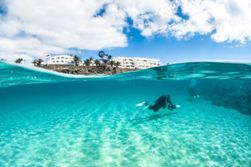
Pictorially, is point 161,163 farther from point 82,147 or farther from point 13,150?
point 13,150

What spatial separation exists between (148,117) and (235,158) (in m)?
7.22

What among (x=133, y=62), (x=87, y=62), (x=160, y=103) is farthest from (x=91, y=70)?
(x=133, y=62)

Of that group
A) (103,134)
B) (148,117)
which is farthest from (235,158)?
(148,117)

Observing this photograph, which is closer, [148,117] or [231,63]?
[148,117]

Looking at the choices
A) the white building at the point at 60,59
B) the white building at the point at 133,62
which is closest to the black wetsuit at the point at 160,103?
the white building at the point at 133,62

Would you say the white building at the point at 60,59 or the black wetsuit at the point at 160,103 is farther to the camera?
the white building at the point at 60,59

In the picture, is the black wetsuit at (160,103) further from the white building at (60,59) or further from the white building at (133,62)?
the white building at (60,59)

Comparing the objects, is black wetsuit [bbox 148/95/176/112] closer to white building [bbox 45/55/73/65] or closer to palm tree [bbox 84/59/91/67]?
palm tree [bbox 84/59/91/67]

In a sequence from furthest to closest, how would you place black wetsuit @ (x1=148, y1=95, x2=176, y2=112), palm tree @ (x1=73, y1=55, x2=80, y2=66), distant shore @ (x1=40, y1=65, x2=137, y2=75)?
palm tree @ (x1=73, y1=55, x2=80, y2=66) < distant shore @ (x1=40, y1=65, x2=137, y2=75) < black wetsuit @ (x1=148, y1=95, x2=176, y2=112)

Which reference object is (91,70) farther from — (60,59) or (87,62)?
(60,59)

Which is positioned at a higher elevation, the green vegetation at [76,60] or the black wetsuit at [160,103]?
the green vegetation at [76,60]

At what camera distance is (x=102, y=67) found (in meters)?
67.7

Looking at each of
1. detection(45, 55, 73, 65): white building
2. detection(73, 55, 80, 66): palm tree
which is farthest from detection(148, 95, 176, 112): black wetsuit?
detection(45, 55, 73, 65): white building

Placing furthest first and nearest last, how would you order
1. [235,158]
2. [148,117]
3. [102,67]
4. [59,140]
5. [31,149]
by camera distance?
1. [102,67]
2. [148,117]
3. [59,140]
4. [31,149]
5. [235,158]
